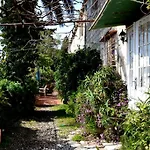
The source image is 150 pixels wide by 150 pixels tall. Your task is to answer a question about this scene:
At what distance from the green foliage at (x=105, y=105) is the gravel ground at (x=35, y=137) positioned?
3.01 feet

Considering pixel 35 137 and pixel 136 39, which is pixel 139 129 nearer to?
pixel 136 39

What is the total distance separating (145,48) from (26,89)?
7554mm

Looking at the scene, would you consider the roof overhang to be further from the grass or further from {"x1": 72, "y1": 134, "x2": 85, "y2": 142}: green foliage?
the grass

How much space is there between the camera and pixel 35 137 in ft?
29.1

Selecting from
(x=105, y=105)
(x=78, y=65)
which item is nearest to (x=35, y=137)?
(x=105, y=105)

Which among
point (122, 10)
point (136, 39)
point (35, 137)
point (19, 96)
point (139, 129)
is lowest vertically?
point (35, 137)

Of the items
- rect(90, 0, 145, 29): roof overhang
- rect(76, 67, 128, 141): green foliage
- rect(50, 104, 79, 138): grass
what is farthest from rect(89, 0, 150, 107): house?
rect(50, 104, 79, 138): grass

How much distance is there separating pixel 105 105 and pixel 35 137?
8.57 ft

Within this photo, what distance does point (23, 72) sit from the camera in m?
13.4

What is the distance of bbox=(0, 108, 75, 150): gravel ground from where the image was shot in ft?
25.3

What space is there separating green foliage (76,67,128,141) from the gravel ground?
92 cm

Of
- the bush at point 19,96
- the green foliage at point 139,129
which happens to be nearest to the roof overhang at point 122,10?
the green foliage at point 139,129

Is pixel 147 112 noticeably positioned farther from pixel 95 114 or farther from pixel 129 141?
pixel 95 114

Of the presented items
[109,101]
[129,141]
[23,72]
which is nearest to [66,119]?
[23,72]
